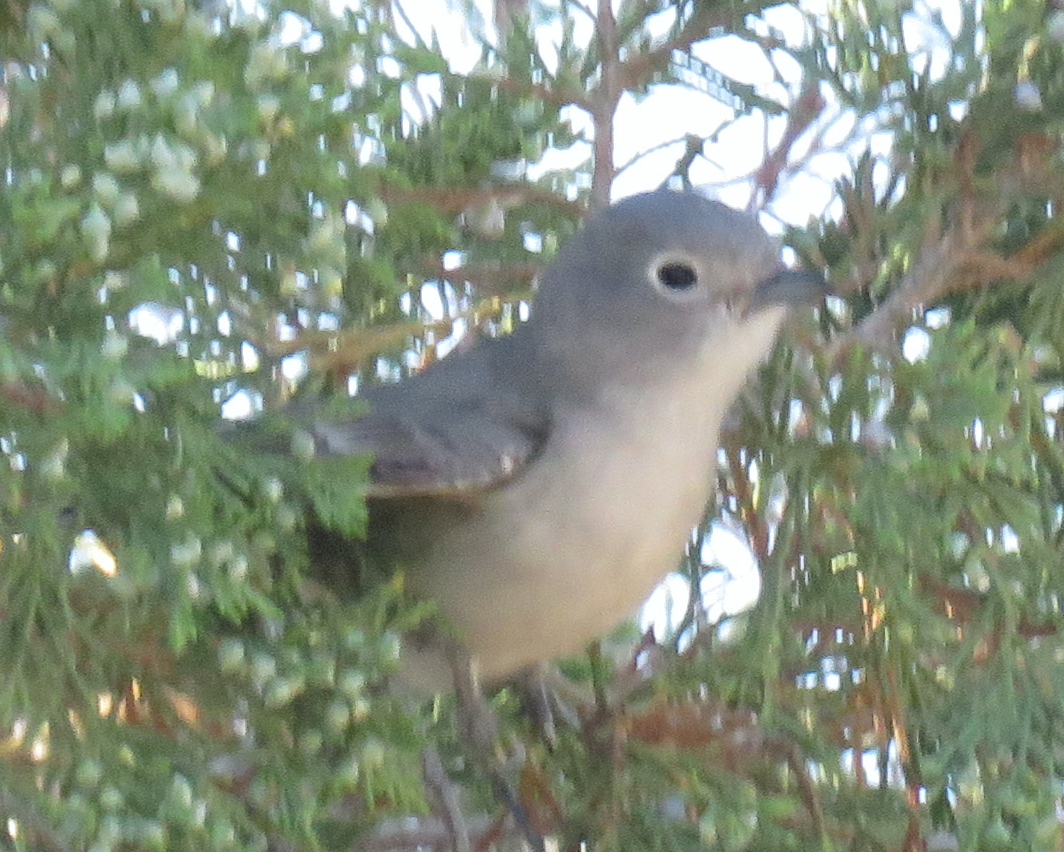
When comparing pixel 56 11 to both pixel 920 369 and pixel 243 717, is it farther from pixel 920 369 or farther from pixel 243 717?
pixel 920 369

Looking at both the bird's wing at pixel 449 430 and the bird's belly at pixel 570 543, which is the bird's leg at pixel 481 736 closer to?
the bird's belly at pixel 570 543

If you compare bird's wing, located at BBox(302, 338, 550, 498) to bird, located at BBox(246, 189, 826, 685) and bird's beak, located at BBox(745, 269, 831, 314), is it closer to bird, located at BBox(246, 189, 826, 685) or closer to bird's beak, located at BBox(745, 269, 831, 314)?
bird, located at BBox(246, 189, 826, 685)

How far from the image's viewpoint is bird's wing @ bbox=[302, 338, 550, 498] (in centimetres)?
115

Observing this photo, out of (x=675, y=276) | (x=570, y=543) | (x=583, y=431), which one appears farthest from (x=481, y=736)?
(x=675, y=276)

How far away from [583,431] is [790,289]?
0.23 metres

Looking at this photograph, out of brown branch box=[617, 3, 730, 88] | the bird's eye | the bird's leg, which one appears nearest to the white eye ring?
the bird's eye

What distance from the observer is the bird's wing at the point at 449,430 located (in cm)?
115

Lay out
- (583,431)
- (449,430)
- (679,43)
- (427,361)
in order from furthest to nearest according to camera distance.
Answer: (427,361) → (679,43) → (583,431) → (449,430)

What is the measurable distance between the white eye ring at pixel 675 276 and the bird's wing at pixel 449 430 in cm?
16

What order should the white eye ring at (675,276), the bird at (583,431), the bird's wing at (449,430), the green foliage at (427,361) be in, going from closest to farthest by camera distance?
the green foliage at (427,361), the bird's wing at (449,430), the bird at (583,431), the white eye ring at (675,276)

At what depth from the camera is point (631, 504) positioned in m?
1.30

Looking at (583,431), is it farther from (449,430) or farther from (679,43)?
(679,43)

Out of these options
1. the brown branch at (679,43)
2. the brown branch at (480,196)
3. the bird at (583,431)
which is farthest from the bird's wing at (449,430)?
the brown branch at (679,43)

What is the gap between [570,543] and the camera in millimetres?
1279
